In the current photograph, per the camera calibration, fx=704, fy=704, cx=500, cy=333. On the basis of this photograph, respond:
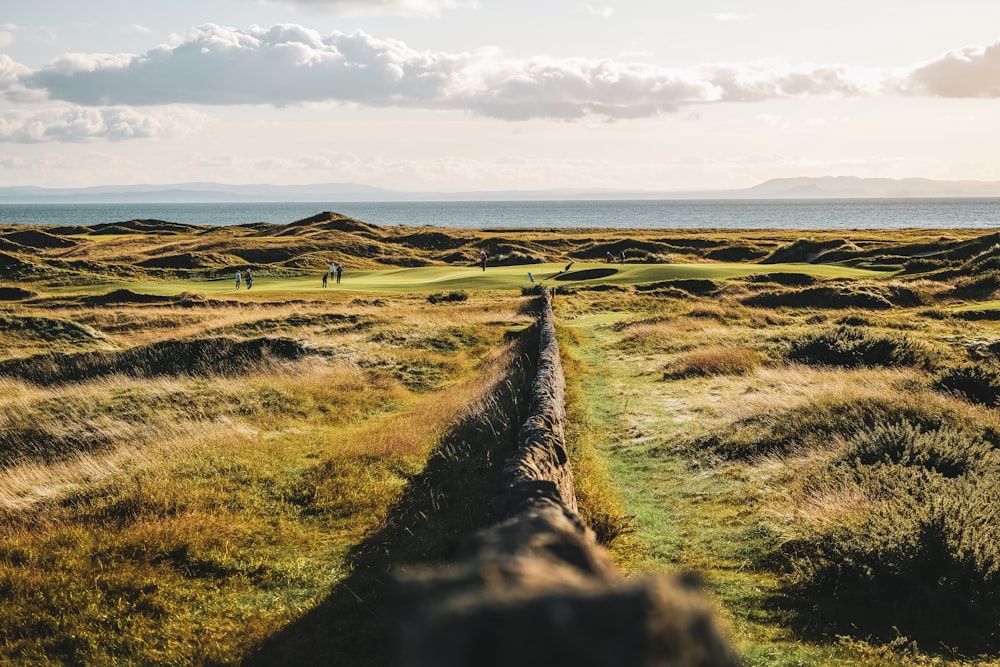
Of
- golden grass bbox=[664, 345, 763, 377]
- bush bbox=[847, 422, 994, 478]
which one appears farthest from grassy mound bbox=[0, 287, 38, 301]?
bush bbox=[847, 422, 994, 478]

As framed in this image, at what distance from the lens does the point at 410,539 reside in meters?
10.3

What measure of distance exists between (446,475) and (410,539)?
2640 millimetres

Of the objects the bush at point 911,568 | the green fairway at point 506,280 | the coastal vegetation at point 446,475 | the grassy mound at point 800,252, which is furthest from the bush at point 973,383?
the grassy mound at point 800,252

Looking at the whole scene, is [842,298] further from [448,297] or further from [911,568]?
[911,568]

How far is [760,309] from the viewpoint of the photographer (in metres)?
40.5

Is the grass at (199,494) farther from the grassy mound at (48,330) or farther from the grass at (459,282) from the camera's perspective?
the grass at (459,282)

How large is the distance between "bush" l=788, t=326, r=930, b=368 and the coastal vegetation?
0.38 feet

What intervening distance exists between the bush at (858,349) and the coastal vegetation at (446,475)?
114mm

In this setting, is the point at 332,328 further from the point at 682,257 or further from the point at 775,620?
the point at 682,257

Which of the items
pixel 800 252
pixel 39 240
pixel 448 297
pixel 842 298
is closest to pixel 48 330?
pixel 448 297

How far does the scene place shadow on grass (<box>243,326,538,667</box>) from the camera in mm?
7676

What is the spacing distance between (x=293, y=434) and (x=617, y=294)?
34181 mm

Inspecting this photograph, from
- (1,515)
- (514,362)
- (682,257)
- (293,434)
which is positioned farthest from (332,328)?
(682,257)

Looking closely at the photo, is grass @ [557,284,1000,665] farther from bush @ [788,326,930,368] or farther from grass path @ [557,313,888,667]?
bush @ [788,326,930,368]
